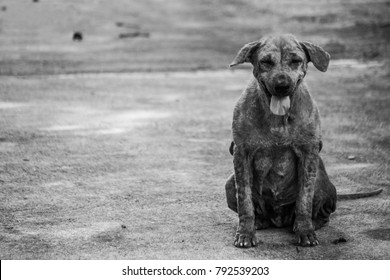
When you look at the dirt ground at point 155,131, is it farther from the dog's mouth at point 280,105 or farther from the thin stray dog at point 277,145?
the dog's mouth at point 280,105

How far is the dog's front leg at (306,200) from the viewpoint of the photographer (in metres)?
5.88

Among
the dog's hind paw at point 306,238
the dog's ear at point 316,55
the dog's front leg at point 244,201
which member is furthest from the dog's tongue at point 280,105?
the dog's hind paw at point 306,238

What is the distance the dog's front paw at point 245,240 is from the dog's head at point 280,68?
1046 millimetres

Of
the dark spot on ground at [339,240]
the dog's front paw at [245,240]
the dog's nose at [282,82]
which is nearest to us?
the dog's nose at [282,82]

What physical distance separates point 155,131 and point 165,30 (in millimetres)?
9615

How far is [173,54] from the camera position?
1628cm

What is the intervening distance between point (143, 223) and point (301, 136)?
164cm

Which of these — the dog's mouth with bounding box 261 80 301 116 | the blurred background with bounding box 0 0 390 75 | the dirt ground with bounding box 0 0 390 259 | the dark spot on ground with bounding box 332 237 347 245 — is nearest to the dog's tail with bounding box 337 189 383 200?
the dirt ground with bounding box 0 0 390 259

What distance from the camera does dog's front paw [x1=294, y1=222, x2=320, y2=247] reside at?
5.86 meters

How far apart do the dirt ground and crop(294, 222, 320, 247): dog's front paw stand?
12cm

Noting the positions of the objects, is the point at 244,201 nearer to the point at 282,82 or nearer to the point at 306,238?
the point at 306,238

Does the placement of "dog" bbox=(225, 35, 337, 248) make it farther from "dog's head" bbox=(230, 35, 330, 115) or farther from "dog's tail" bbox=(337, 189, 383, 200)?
"dog's tail" bbox=(337, 189, 383, 200)

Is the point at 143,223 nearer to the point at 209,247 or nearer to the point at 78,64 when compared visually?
the point at 209,247
